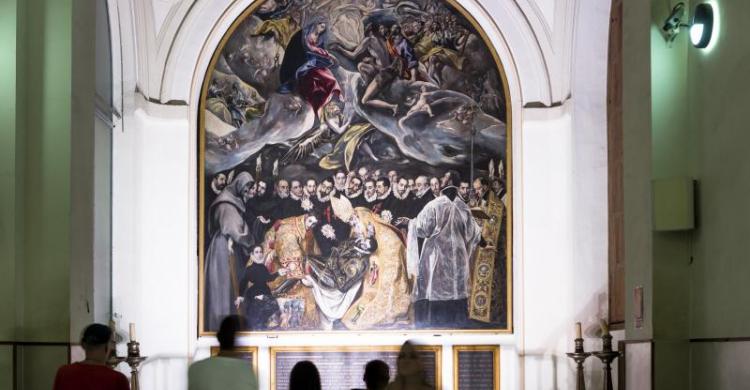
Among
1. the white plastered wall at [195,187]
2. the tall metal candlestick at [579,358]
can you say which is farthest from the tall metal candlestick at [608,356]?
the white plastered wall at [195,187]

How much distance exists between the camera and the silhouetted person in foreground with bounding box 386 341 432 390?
6652 mm

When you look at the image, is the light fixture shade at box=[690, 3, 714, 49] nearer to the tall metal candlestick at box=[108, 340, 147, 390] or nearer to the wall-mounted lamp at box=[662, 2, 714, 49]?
the wall-mounted lamp at box=[662, 2, 714, 49]

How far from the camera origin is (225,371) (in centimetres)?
675

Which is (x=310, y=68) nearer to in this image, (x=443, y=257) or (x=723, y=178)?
(x=443, y=257)

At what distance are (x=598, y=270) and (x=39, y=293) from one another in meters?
7.33

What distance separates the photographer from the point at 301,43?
651 inches

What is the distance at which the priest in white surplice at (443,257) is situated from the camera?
16.1 meters

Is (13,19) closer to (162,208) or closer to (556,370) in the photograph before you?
(162,208)

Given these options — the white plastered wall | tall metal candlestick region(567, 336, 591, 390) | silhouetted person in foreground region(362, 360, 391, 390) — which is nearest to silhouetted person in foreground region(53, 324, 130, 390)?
silhouetted person in foreground region(362, 360, 391, 390)

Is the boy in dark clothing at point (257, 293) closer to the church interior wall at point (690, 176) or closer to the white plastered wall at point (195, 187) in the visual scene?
the white plastered wall at point (195, 187)

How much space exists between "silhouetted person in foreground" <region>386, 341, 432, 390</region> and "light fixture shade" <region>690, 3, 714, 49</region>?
456 cm

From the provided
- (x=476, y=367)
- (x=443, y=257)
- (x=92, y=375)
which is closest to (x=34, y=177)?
(x=92, y=375)

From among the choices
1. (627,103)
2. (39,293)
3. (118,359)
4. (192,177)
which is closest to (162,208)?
(192,177)

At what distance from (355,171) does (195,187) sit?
2170 millimetres
